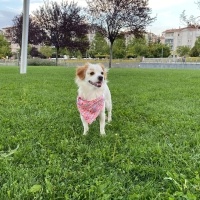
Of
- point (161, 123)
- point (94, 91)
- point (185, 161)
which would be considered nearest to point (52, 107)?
point (94, 91)

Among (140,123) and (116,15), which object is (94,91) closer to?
(140,123)

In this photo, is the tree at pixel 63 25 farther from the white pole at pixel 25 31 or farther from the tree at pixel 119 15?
the white pole at pixel 25 31

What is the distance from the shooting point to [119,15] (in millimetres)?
27609

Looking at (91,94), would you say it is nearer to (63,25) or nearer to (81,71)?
(81,71)

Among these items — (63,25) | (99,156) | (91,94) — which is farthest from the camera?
(63,25)

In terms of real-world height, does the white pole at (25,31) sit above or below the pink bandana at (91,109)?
above

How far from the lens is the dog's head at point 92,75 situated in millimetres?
3158

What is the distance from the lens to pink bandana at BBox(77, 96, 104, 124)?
10.2ft

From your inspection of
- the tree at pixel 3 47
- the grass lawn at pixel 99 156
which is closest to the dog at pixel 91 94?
the grass lawn at pixel 99 156

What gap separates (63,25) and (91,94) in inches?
1210

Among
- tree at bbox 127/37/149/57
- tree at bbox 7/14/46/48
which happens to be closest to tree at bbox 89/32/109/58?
tree at bbox 127/37/149/57

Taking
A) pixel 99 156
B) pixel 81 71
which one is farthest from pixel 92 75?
pixel 99 156

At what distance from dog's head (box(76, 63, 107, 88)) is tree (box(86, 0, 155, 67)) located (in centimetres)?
2551

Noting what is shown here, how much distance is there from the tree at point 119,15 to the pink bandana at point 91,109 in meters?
25.7
